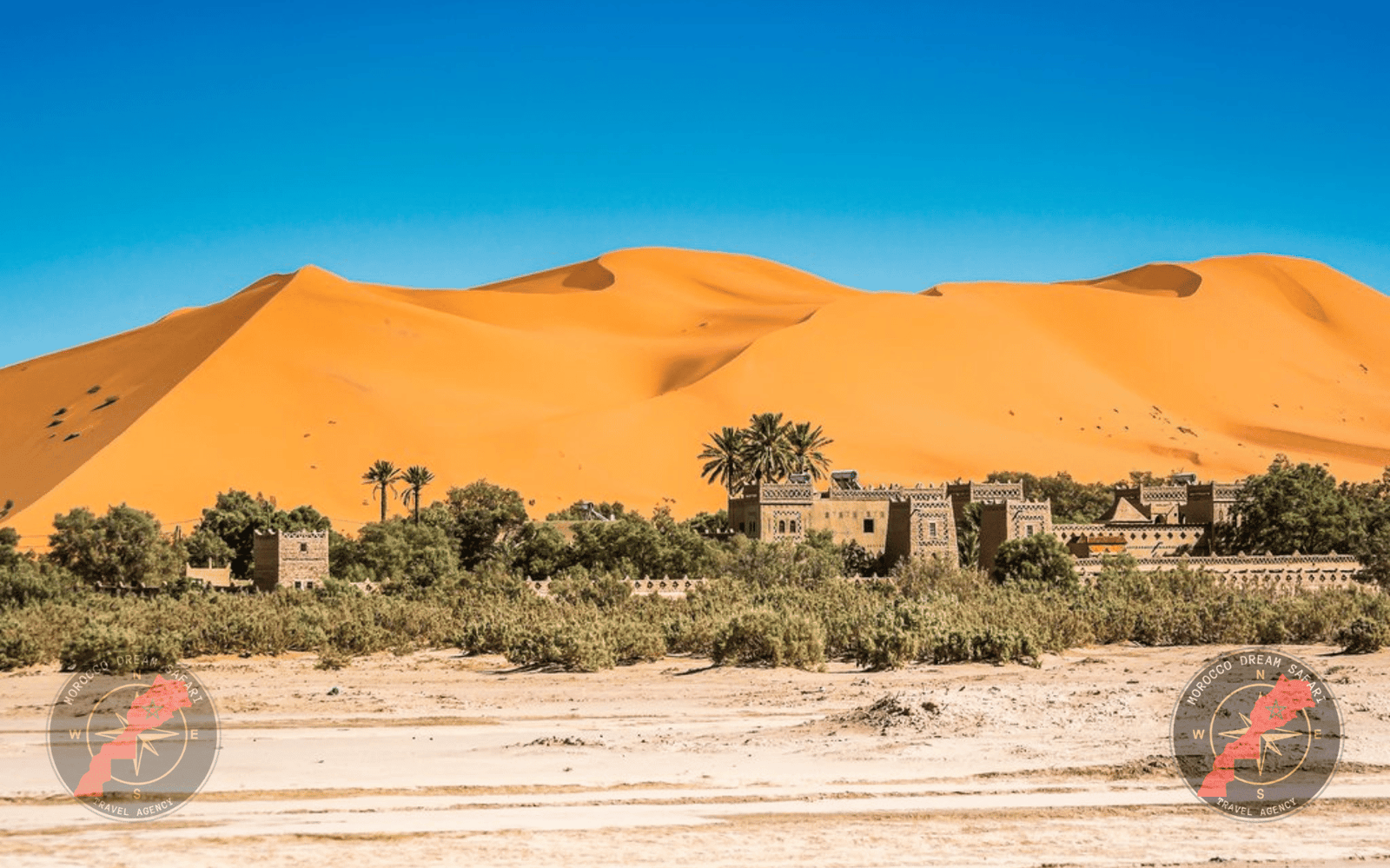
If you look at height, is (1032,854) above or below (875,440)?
below

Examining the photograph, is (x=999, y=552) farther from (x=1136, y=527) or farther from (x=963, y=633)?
(x=963, y=633)

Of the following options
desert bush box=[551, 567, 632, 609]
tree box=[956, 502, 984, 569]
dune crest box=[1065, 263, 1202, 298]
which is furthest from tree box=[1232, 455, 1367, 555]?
dune crest box=[1065, 263, 1202, 298]

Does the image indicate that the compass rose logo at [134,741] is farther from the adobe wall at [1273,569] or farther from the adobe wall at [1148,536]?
the adobe wall at [1148,536]

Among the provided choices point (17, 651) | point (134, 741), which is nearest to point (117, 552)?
point (17, 651)

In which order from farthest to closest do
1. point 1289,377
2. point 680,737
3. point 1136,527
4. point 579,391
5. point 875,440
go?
point 1289,377 → point 579,391 → point 875,440 → point 1136,527 → point 680,737

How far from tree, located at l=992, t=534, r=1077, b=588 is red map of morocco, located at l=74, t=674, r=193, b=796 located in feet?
82.6

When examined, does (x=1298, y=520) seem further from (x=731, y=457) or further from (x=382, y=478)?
(x=382, y=478)

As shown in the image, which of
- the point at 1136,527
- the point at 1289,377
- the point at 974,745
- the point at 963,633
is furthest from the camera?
the point at 1289,377

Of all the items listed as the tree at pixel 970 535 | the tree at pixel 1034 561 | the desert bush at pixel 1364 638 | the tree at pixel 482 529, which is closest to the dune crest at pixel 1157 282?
the tree at pixel 970 535

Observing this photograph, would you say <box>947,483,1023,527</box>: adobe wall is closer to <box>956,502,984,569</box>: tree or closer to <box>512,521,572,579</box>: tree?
<box>956,502,984,569</box>: tree

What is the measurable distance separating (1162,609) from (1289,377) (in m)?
84.1

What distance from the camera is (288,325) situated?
93.9 meters

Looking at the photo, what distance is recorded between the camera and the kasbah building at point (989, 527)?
4719 centimetres

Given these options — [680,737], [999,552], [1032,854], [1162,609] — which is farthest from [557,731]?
[999,552]
